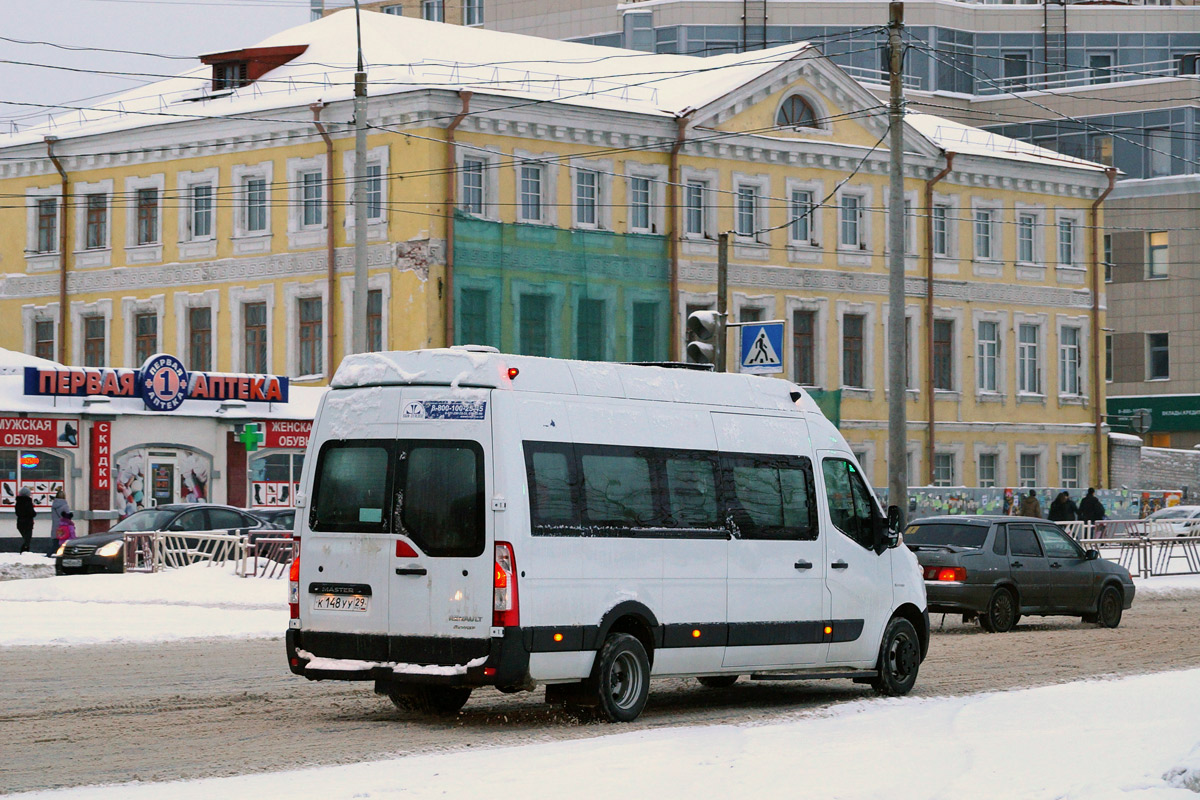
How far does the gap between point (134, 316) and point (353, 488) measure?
41094mm

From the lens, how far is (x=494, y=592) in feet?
42.7

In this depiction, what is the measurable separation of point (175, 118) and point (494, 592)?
135 ft

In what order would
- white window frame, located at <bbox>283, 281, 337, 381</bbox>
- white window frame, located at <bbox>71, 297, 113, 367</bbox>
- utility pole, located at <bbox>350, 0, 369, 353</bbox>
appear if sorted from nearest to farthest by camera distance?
utility pole, located at <bbox>350, 0, 369, 353</bbox> < white window frame, located at <bbox>283, 281, 337, 381</bbox> < white window frame, located at <bbox>71, 297, 113, 367</bbox>

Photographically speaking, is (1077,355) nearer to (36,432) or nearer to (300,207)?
(300,207)

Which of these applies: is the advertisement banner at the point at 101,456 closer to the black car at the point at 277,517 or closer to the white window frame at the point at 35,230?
the black car at the point at 277,517

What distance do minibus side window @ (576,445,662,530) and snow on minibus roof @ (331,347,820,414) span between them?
439 mm

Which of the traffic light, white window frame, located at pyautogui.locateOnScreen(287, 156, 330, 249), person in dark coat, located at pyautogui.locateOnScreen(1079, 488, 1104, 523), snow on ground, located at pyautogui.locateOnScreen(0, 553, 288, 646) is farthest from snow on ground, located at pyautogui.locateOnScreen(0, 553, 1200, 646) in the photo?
white window frame, located at pyautogui.locateOnScreen(287, 156, 330, 249)

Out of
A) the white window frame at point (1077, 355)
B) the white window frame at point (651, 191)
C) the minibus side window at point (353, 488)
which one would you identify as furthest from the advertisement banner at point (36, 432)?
the white window frame at point (1077, 355)

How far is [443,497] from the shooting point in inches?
523

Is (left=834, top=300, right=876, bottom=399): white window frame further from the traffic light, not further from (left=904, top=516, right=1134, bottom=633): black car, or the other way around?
the traffic light

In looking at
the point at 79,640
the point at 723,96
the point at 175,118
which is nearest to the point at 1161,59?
the point at 723,96

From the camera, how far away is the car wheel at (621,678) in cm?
1367

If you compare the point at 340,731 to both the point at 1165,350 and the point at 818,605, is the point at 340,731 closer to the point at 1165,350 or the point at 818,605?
the point at 818,605

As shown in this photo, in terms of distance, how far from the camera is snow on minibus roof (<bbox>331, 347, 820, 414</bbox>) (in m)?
Answer: 13.4
